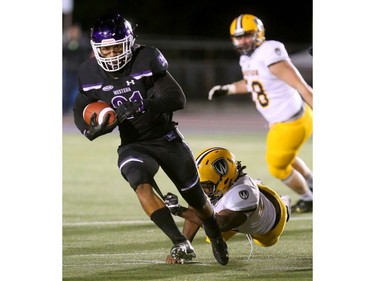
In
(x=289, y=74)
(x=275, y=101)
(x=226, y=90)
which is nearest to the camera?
(x=289, y=74)

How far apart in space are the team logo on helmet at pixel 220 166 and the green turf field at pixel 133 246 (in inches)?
16.4

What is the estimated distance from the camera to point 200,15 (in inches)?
627

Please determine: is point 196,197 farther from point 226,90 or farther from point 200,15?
point 200,15

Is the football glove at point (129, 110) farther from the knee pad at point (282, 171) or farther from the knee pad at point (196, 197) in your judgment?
the knee pad at point (282, 171)

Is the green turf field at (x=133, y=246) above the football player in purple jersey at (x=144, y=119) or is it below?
below

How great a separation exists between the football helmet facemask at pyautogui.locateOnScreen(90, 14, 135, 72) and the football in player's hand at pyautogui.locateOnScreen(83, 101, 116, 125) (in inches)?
6.5

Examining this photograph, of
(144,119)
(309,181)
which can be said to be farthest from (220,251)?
(309,181)

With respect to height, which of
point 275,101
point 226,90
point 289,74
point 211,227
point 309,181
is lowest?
point 309,181

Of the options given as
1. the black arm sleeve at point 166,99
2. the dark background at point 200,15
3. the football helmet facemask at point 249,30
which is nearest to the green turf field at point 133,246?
the black arm sleeve at point 166,99

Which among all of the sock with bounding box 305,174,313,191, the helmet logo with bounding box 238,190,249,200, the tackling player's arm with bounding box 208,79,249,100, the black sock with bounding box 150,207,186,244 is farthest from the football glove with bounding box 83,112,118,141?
the sock with bounding box 305,174,313,191

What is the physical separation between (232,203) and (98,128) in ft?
2.40

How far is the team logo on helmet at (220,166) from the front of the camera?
444 centimetres

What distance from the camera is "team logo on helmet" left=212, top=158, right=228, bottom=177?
14.6 feet
